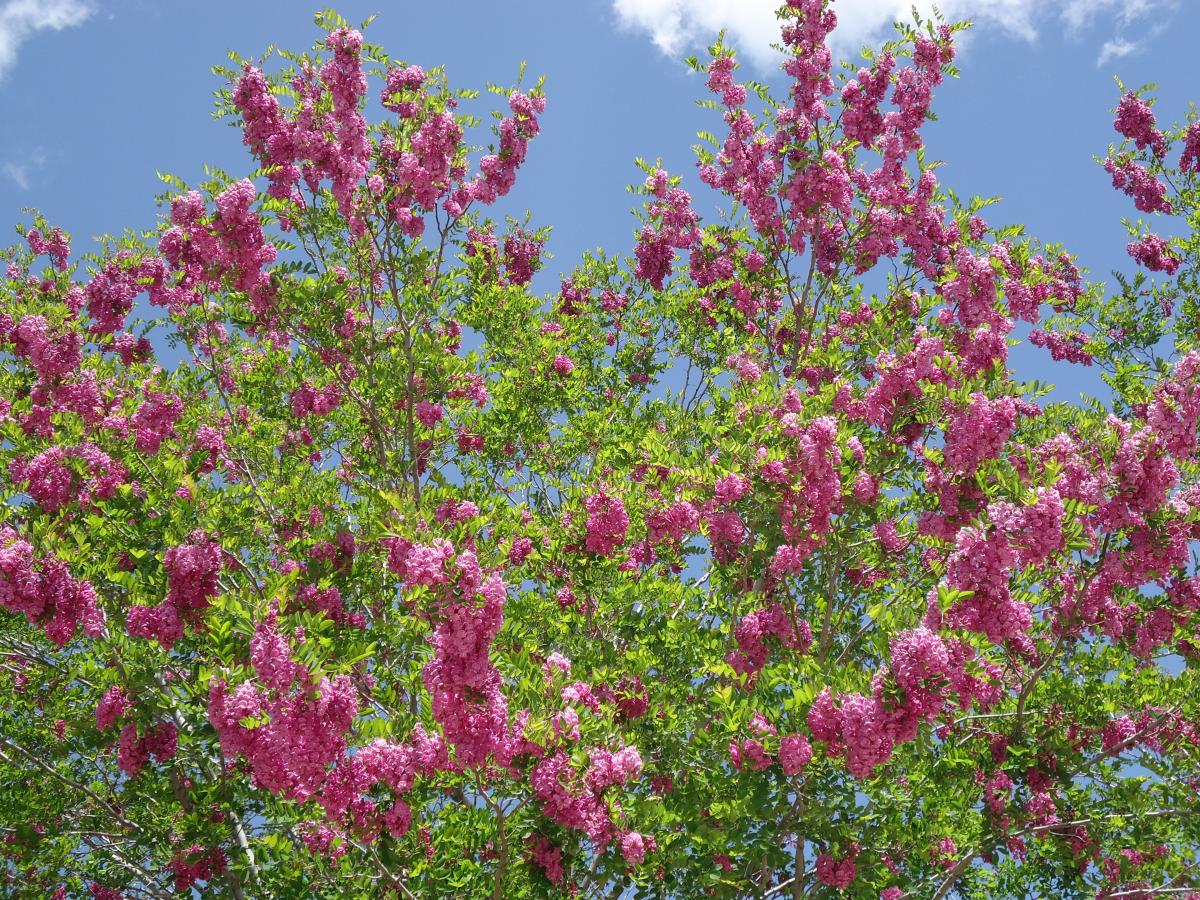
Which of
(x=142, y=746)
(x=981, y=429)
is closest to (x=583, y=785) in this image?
(x=981, y=429)

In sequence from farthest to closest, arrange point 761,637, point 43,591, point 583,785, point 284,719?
point 761,637 → point 43,591 → point 583,785 → point 284,719

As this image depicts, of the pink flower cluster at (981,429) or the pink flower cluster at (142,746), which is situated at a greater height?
the pink flower cluster at (981,429)

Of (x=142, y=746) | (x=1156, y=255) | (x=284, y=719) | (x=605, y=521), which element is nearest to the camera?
(x=284, y=719)

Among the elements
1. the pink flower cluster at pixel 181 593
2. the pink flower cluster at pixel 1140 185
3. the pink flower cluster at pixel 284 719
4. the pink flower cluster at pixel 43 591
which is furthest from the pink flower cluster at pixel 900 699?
the pink flower cluster at pixel 1140 185

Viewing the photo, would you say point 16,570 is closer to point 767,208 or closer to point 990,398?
point 990,398

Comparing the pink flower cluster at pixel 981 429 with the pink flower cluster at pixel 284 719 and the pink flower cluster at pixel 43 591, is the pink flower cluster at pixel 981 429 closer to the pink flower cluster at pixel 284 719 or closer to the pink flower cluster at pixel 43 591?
the pink flower cluster at pixel 284 719

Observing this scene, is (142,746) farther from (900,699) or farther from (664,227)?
(664,227)

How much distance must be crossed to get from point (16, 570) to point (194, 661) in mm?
1903

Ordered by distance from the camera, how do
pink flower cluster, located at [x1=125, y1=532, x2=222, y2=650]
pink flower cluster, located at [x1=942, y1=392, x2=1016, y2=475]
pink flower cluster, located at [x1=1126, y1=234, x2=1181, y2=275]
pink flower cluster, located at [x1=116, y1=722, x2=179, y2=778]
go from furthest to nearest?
pink flower cluster, located at [x1=1126, y1=234, x2=1181, y2=275], pink flower cluster, located at [x1=116, y1=722, x2=179, y2=778], pink flower cluster, located at [x1=125, y1=532, x2=222, y2=650], pink flower cluster, located at [x1=942, y1=392, x2=1016, y2=475]

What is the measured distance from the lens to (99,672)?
7.11 meters

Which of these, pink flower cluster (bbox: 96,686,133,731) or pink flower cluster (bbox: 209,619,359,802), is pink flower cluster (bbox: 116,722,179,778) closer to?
pink flower cluster (bbox: 96,686,133,731)

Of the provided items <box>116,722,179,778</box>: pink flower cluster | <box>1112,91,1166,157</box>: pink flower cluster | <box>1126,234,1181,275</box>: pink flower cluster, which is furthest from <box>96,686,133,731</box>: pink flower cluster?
<box>1112,91,1166,157</box>: pink flower cluster

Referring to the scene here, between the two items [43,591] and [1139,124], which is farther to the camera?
[1139,124]

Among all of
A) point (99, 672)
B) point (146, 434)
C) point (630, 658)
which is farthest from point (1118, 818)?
point (146, 434)
